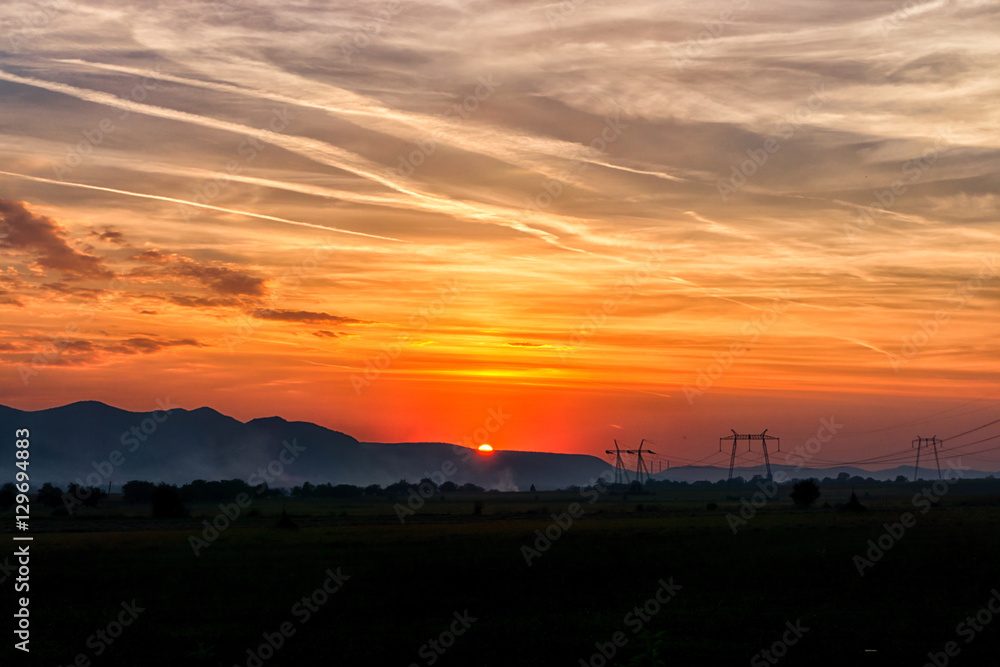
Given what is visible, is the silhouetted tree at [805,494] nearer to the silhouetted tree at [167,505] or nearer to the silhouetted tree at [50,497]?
the silhouetted tree at [167,505]

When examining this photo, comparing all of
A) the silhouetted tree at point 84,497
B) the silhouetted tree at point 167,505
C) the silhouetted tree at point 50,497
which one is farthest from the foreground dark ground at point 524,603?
the silhouetted tree at point 84,497

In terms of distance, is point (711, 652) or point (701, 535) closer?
point (711, 652)

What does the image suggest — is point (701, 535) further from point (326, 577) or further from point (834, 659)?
point (834, 659)

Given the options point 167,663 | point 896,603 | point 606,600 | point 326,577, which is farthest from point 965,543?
point 167,663

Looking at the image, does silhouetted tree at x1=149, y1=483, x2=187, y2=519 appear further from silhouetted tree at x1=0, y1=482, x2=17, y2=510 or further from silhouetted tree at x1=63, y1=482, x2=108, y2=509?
silhouetted tree at x1=0, y1=482, x2=17, y2=510

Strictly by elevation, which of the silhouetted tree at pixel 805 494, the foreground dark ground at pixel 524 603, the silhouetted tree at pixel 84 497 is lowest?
the silhouetted tree at pixel 84 497

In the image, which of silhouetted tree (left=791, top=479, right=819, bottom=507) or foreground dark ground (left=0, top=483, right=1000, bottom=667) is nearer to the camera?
foreground dark ground (left=0, top=483, right=1000, bottom=667)

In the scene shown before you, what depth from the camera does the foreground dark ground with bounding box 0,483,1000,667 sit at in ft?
78.8

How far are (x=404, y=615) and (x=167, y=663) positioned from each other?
8.87 meters

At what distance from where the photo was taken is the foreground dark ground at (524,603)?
78.8 feet

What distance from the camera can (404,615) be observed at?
99.8 feet

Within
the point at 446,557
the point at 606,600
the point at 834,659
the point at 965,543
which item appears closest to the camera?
the point at 834,659

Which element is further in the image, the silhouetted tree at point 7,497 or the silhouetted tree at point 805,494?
the silhouetted tree at point 7,497

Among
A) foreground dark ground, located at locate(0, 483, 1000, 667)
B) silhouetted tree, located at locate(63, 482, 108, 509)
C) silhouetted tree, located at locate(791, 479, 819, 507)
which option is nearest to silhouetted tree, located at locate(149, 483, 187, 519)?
silhouetted tree, located at locate(63, 482, 108, 509)
